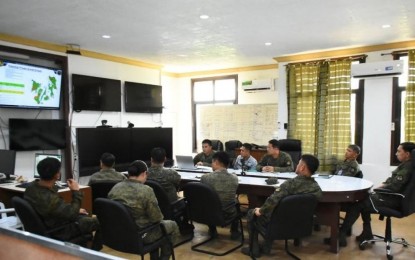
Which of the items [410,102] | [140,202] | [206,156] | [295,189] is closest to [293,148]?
[206,156]

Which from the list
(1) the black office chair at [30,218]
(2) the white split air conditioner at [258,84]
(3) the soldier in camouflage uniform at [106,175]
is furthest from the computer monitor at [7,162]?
(2) the white split air conditioner at [258,84]

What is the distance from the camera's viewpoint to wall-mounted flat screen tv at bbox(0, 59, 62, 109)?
16.0 ft

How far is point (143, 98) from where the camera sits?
24.0 ft

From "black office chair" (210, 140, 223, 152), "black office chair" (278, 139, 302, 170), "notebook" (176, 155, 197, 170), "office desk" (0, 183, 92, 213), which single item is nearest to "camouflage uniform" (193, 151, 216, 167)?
"notebook" (176, 155, 197, 170)

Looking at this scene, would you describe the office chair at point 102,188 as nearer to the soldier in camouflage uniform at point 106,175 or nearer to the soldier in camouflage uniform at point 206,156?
the soldier in camouflage uniform at point 106,175

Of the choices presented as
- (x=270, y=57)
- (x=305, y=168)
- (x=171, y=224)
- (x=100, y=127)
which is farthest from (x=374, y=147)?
(x=100, y=127)

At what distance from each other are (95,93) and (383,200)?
5.00 meters

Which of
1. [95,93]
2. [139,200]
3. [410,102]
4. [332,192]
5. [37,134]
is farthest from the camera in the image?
[95,93]

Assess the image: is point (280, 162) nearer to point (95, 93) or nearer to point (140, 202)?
point (140, 202)

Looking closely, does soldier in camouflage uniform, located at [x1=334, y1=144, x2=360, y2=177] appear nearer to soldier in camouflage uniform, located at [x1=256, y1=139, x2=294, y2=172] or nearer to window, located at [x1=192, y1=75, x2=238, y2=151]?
soldier in camouflage uniform, located at [x1=256, y1=139, x2=294, y2=172]

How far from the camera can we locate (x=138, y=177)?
2834 millimetres

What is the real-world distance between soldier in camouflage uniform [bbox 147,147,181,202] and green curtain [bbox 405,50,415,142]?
3.98 meters

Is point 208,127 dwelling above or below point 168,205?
above

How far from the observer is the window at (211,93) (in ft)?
26.6
